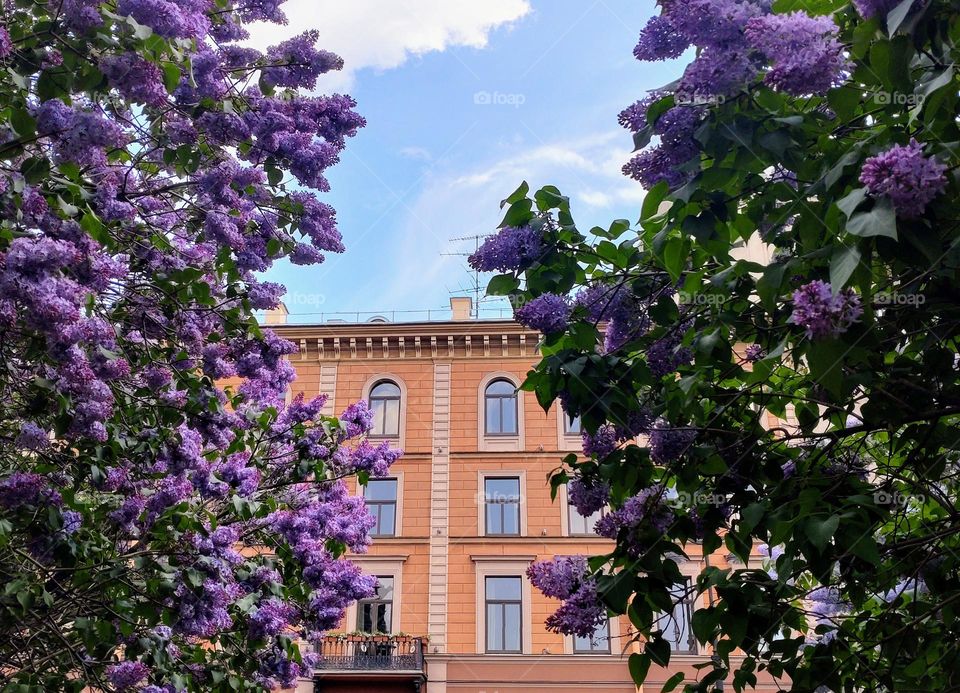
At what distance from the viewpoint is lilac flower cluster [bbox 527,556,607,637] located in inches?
172

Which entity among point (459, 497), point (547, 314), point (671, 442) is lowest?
point (671, 442)

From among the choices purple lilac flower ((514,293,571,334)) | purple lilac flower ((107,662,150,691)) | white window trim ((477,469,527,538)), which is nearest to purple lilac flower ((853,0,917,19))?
purple lilac flower ((514,293,571,334))

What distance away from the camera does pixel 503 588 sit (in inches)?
809

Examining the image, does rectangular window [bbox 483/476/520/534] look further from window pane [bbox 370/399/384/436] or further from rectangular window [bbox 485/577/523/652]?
window pane [bbox 370/399/384/436]

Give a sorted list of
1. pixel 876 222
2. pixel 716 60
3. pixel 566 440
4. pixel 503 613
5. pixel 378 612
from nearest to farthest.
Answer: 1. pixel 876 222
2. pixel 716 60
3. pixel 503 613
4. pixel 378 612
5. pixel 566 440

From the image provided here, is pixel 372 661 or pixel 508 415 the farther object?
pixel 508 415

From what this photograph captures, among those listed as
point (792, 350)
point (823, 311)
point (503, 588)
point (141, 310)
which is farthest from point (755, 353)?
point (503, 588)

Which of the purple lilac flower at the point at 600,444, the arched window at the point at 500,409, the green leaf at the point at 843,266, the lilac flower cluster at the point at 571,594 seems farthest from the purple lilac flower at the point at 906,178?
the arched window at the point at 500,409

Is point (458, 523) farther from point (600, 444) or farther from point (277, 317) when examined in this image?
point (600, 444)

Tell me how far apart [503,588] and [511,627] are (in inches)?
36.6

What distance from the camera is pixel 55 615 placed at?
22.0 ft

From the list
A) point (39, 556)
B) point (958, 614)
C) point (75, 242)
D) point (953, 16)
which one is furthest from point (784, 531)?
point (39, 556)

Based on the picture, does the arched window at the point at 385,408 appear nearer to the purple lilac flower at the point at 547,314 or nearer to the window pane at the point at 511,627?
the window pane at the point at 511,627

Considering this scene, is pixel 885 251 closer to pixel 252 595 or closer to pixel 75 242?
pixel 75 242
